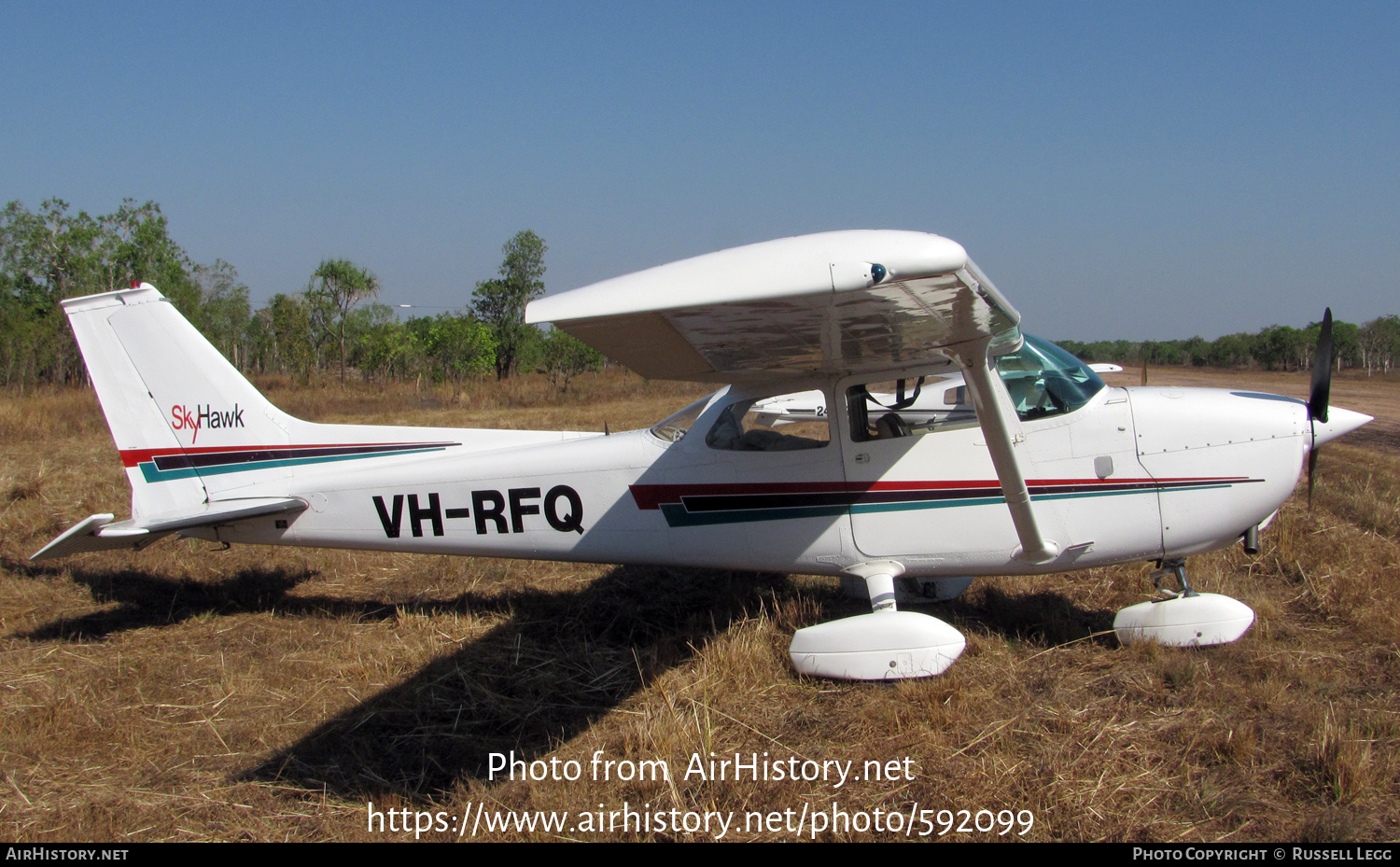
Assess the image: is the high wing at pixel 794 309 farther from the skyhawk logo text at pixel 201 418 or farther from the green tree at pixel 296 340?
the green tree at pixel 296 340

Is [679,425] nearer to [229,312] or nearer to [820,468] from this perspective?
[820,468]

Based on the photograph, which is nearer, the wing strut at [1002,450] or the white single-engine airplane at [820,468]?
the wing strut at [1002,450]

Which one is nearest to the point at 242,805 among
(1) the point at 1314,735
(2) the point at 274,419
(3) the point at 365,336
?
(2) the point at 274,419

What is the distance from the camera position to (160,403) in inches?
240

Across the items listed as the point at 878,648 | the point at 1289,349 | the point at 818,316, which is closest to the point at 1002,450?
the point at 878,648

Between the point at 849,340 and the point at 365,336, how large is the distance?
1619 inches

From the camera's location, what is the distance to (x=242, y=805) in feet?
12.0

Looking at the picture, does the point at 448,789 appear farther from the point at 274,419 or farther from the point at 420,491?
the point at 274,419

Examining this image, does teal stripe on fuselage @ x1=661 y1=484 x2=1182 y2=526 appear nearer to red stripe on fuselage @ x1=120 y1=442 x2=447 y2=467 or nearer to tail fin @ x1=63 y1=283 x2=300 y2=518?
red stripe on fuselage @ x1=120 y1=442 x2=447 y2=467

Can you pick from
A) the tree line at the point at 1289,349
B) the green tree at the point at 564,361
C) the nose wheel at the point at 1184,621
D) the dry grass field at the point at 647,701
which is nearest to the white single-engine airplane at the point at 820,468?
the nose wheel at the point at 1184,621

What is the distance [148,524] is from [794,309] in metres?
4.73

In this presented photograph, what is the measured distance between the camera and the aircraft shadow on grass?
4.09m

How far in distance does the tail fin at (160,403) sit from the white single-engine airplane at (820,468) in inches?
0.6

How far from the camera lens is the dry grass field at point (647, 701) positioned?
3502 mm
